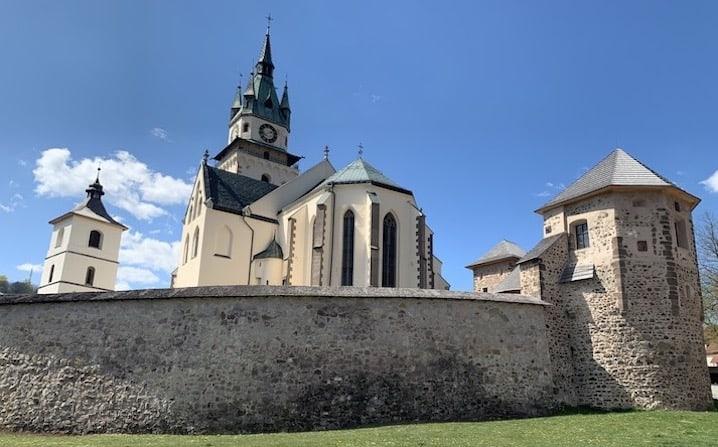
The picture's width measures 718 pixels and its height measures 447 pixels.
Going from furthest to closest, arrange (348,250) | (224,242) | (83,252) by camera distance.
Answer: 1. (83,252)
2. (224,242)
3. (348,250)

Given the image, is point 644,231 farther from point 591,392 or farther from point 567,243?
point 591,392

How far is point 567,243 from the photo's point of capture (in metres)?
18.8

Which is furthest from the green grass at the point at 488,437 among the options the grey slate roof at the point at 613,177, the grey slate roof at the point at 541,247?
the grey slate roof at the point at 613,177

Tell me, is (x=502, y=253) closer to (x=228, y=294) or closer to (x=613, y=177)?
(x=613, y=177)

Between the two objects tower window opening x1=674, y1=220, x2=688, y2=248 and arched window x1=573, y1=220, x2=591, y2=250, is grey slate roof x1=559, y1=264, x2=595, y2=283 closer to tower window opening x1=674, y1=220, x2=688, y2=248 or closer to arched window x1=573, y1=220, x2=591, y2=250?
arched window x1=573, y1=220, x2=591, y2=250

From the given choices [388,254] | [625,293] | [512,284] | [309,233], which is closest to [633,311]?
[625,293]

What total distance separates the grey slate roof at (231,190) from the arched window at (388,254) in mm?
9246

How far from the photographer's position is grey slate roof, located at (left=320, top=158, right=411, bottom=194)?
2755cm

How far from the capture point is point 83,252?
40188 millimetres

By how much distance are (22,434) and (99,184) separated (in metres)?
35.6

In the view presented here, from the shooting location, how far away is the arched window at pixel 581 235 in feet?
60.4

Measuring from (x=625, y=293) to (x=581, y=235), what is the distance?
8.58ft

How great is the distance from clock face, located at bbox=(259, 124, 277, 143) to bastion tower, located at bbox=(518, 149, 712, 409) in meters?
31.5

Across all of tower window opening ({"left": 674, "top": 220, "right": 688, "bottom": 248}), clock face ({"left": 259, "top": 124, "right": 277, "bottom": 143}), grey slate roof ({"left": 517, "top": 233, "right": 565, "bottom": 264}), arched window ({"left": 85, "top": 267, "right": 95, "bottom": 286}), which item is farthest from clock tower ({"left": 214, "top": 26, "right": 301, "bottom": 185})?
tower window opening ({"left": 674, "top": 220, "right": 688, "bottom": 248})
